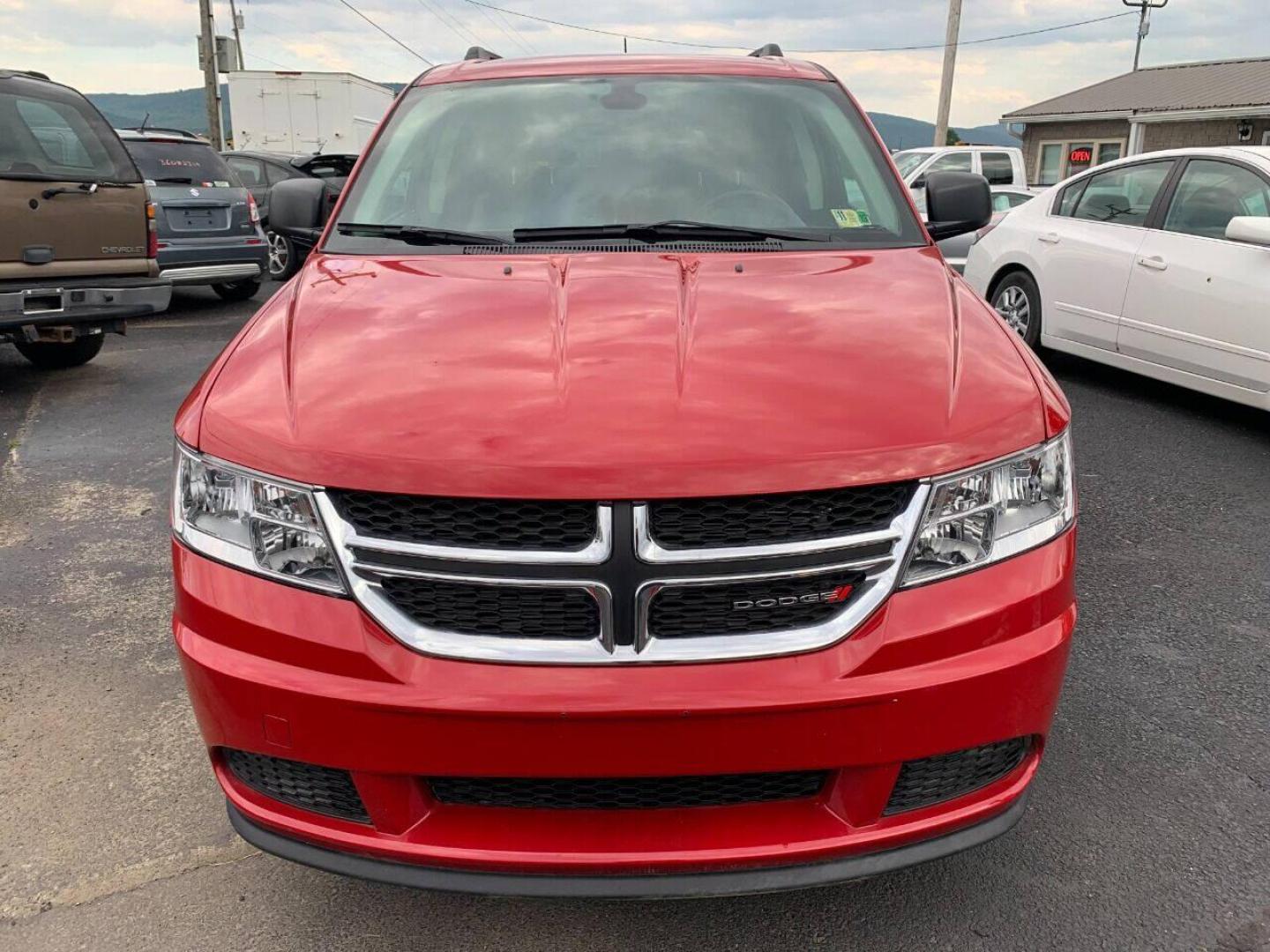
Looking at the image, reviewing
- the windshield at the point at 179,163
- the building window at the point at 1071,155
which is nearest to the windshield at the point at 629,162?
the windshield at the point at 179,163

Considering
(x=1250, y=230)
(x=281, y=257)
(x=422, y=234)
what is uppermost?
(x=422, y=234)

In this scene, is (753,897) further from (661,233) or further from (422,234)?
(422,234)

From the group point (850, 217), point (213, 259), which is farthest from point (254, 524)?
point (213, 259)

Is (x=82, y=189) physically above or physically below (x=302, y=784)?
above

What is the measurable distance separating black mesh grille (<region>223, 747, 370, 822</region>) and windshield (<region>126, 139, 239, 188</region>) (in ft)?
31.0

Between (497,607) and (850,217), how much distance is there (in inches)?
69.4

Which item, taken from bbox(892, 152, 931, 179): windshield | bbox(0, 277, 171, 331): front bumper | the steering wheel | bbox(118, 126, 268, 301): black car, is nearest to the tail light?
bbox(0, 277, 171, 331): front bumper

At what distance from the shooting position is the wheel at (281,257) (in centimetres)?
1301

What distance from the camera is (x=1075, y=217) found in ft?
23.1

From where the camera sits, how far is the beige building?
28.0m

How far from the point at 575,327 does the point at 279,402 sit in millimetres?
590

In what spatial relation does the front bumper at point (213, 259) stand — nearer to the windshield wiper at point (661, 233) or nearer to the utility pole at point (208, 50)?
the windshield wiper at point (661, 233)

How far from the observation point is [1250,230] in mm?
5309

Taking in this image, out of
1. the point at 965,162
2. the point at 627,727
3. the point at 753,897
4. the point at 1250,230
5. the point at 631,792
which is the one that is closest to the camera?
the point at 627,727
